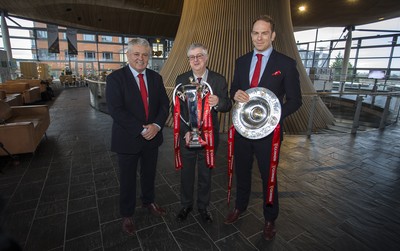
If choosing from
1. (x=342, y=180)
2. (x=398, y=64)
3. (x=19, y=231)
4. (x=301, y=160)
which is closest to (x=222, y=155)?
(x=301, y=160)

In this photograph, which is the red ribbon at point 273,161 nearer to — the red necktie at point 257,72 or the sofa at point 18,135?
the red necktie at point 257,72

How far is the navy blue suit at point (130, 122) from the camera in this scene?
193cm

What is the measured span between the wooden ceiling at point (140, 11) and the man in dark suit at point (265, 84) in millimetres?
11741

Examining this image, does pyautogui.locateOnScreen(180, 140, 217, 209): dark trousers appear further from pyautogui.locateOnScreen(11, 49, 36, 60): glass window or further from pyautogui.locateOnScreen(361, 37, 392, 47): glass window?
pyautogui.locateOnScreen(11, 49, 36, 60): glass window

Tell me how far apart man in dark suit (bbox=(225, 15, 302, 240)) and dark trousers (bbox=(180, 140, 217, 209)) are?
1.08 feet

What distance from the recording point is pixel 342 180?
3219 millimetres

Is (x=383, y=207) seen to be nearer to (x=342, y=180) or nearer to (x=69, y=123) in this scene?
(x=342, y=180)

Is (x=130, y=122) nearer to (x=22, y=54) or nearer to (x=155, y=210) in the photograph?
(x=155, y=210)

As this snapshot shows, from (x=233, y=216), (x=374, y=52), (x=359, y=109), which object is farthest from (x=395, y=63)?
(x=233, y=216)

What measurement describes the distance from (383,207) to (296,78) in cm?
207

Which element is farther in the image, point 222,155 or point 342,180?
point 222,155

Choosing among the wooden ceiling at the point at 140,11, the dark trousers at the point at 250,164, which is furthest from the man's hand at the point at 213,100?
the wooden ceiling at the point at 140,11

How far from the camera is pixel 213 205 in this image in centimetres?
260

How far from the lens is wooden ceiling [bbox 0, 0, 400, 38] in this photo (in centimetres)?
1162
